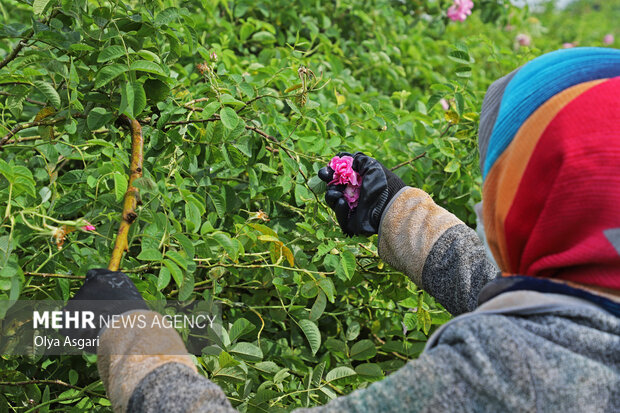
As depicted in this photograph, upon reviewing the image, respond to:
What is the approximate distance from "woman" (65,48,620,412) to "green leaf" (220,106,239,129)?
0.48 meters

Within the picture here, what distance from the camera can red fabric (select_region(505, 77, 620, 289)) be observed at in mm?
887

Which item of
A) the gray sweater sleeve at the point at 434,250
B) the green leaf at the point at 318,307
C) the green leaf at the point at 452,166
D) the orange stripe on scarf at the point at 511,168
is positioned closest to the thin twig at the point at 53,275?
the green leaf at the point at 318,307

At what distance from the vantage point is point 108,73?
4.17 ft

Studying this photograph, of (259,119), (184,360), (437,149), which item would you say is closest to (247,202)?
(259,119)

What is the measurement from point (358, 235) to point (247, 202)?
1.07 ft

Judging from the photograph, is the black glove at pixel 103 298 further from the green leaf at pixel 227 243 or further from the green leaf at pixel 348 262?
the green leaf at pixel 348 262

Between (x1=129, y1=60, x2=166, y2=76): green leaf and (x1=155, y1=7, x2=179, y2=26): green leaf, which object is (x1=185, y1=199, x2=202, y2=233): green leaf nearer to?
(x1=129, y1=60, x2=166, y2=76): green leaf

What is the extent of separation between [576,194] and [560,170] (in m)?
0.04

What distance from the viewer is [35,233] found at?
118cm

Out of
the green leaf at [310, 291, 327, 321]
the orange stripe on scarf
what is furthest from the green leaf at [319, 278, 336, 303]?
the orange stripe on scarf

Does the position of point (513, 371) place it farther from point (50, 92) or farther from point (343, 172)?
point (50, 92)

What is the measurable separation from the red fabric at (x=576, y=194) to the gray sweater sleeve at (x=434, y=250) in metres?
0.39

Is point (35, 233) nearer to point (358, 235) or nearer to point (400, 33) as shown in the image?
point (358, 235)

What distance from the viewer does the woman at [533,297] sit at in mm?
882
